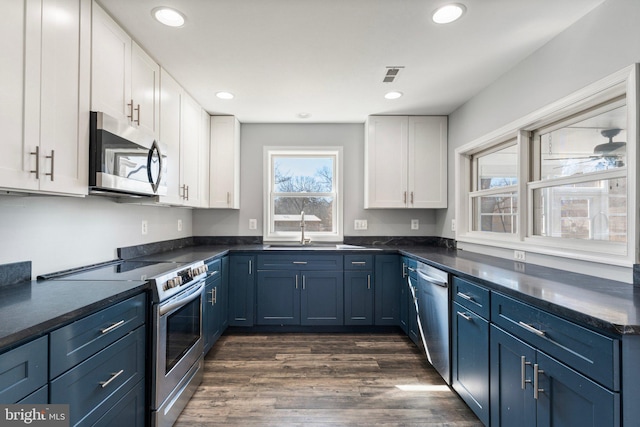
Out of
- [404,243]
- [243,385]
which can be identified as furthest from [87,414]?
[404,243]

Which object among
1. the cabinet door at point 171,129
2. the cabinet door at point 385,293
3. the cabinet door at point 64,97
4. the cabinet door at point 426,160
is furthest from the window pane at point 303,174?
the cabinet door at point 64,97

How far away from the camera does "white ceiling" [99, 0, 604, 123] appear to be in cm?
167

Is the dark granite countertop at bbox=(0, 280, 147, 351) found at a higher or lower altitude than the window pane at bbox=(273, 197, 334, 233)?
lower

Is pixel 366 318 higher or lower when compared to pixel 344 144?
lower

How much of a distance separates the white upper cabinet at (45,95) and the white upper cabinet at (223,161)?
6.19 feet

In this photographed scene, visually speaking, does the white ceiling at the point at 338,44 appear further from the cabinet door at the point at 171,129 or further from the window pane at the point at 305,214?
the window pane at the point at 305,214

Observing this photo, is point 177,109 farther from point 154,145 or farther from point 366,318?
point 366,318

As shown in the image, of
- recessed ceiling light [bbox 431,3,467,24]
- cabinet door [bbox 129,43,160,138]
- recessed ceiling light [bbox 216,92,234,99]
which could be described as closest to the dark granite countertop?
cabinet door [bbox 129,43,160,138]

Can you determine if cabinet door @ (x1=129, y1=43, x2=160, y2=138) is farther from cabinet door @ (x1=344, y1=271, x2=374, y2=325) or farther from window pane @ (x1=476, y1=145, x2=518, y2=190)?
window pane @ (x1=476, y1=145, x2=518, y2=190)

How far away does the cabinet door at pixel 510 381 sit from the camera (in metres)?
1.31

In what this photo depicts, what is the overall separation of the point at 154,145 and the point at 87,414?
5.12ft

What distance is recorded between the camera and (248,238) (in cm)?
370

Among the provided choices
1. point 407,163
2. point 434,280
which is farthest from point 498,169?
point 434,280

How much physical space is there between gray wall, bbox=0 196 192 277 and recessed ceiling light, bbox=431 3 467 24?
241cm
